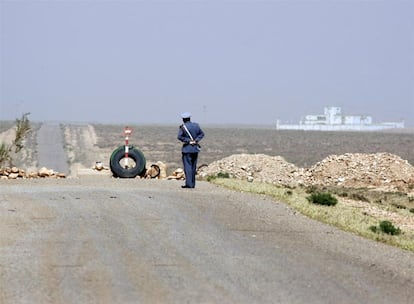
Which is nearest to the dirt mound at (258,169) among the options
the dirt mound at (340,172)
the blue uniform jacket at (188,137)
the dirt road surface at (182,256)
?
the dirt mound at (340,172)

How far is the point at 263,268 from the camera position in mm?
10000

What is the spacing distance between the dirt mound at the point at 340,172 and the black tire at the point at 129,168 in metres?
8.63

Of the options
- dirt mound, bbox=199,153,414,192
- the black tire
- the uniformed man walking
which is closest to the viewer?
the uniformed man walking

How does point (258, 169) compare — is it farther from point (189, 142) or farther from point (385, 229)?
point (385, 229)

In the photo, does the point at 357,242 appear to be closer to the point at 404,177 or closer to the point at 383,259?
the point at 383,259

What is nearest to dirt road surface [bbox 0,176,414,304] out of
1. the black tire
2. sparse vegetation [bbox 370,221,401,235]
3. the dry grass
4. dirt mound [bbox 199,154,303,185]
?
the dry grass

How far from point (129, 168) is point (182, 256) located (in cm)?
1610

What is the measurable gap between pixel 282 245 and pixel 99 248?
2.72 meters

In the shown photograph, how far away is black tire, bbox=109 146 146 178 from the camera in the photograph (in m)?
25.7

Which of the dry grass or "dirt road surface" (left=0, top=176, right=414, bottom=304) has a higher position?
"dirt road surface" (left=0, top=176, right=414, bottom=304)

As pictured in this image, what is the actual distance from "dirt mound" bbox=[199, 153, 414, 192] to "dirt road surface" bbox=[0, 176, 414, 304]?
19322mm

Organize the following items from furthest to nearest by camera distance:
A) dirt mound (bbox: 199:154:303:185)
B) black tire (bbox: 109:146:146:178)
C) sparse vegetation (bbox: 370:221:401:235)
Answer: dirt mound (bbox: 199:154:303:185), black tire (bbox: 109:146:146:178), sparse vegetation (bbox: 370:221:401:235)

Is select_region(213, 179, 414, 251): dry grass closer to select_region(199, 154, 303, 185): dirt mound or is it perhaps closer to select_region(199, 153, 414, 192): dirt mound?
select_region(199, 153, 414, 192): dirt mound

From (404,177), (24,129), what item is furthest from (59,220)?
(404,177)
